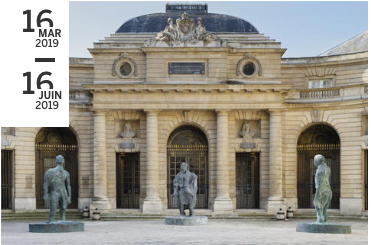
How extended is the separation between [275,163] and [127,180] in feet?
28.6

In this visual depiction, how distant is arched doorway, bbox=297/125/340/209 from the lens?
40.9 meters

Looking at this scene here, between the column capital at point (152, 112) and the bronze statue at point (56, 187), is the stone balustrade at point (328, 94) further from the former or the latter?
the bronze statue at point (56, 187)

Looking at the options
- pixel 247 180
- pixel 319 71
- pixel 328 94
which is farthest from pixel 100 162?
pixel 319 71

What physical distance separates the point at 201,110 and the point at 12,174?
1108cm

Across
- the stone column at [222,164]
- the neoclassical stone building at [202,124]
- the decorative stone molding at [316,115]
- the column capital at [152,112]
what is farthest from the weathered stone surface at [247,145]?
the column capital at [152,112]

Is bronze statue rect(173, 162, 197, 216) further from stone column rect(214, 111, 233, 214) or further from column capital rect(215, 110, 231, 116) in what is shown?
column capital rect(215, 110, 231, 116)

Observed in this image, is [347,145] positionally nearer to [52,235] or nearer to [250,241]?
[250,241]

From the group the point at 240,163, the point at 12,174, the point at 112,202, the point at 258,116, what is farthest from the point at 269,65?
the point at 12,174

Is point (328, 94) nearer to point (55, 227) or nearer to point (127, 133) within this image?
point (127, 133)

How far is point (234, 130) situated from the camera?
39.7m

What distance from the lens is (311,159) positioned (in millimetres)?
41562

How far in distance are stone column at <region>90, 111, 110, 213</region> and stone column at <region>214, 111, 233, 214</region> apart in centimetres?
625

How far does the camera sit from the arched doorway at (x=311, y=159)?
40906mm

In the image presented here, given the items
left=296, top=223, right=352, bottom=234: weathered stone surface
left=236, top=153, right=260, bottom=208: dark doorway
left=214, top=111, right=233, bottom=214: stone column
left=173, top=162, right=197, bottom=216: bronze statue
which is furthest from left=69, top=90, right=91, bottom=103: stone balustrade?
left=296, top=223, right=352, bottom=234: weathered stone surface
